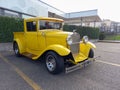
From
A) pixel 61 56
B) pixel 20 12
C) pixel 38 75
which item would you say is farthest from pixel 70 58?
pixel 20 12

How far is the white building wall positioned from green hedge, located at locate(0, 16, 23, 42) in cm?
195

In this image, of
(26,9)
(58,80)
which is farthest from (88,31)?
(58,80)

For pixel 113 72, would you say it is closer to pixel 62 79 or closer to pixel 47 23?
pixel 62 79

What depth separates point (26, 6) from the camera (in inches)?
491

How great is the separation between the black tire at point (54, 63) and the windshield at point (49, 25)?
55.1 inches

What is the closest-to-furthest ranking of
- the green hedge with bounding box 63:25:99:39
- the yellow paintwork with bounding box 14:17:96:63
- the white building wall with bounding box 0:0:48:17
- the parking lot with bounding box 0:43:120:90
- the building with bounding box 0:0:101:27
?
the parking lot with bounding box 0:43:120:90 < the yellow paintwork with bounding box 14:17:96:63 < the white building wall with bounding box 0:0:48:17 < the building with bounding box 0:0:101:27 < the green hedge with bounding box 63:25:99:39

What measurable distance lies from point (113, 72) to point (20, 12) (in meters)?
10.6

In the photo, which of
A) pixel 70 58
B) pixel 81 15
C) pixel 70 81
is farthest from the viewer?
pixel 81 15

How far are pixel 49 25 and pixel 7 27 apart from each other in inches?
209

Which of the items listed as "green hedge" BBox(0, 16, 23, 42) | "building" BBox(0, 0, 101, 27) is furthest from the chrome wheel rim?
"building" BBox(0, 0, 101, 27)

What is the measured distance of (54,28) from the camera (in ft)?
17.7

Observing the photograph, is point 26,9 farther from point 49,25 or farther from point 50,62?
point 50,62

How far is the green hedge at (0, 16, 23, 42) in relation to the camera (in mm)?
8859

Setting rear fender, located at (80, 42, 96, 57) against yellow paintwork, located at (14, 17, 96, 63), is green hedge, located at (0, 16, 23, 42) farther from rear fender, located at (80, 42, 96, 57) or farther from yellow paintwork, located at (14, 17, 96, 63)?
rear fender, located at (80, 42, 96, 57)
